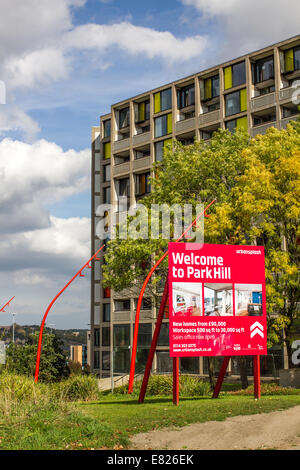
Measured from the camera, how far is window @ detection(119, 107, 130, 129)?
220 feet

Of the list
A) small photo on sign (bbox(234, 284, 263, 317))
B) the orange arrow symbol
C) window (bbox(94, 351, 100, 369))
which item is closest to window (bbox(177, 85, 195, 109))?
window (bbox(94, 351, 100, 369))

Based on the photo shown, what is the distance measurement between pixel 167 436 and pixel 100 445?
4.95 ft

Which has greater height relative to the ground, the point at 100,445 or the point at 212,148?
the point at 212,148

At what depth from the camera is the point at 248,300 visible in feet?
64.4

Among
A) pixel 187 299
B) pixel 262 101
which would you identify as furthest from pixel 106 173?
pixel 187 299

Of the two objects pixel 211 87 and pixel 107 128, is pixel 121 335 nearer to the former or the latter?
pixel 107 128

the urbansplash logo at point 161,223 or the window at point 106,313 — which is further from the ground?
the urbansplash logo at point 161,223

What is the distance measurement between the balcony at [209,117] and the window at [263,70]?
14.3 feet

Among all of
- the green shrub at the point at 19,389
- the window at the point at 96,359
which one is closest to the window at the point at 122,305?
the window at the point at 96,359

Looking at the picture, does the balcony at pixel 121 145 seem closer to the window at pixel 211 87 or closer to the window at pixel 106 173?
the window at pixel 106 173

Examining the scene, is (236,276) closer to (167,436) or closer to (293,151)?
(167,436)

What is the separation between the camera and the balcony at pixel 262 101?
2040 inches

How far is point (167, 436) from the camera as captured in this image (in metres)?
12.5
